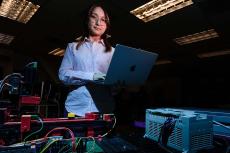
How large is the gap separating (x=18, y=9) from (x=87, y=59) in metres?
3.71

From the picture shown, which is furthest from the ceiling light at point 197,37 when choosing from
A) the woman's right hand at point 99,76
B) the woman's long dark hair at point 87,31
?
the woman's right hand at point 99,76

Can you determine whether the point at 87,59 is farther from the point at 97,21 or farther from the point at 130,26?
the point at 130,26

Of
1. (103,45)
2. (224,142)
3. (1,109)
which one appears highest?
(103,45)

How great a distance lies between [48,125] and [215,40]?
19.6ft

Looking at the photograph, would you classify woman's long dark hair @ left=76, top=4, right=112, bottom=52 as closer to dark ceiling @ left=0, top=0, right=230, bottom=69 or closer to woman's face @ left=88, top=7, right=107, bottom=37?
woman's face @ left=88, top=7, right=107, bottom=37

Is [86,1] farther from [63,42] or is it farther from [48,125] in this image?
[48,125]

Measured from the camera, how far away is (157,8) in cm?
428

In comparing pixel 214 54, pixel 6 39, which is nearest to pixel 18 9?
pixel 6 39

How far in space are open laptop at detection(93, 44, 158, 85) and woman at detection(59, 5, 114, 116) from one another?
0.24m

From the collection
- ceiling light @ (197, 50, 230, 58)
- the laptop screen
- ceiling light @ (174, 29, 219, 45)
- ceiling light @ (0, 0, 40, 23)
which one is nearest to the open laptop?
the laptop screen

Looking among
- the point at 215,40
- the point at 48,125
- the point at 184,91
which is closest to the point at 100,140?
the point at 48,125

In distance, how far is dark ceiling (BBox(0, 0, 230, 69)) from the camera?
4188mm

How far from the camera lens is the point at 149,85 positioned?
1103 centimetres

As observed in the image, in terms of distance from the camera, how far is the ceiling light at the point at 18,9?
14.1 ft
